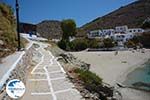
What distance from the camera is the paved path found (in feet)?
44.7

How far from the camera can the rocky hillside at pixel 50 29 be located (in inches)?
3029

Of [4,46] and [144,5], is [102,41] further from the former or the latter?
[144,5]

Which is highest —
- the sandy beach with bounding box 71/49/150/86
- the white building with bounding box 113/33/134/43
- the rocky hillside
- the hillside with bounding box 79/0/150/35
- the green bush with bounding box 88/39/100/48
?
the hillside with bounding box 79/0/150/35

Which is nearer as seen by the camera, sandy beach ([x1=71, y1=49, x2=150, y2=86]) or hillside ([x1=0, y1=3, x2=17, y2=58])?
hillside ([x1=0, y1=3, x2=17, y2=58])

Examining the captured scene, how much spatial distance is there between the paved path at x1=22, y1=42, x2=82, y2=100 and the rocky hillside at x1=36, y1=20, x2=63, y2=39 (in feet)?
184

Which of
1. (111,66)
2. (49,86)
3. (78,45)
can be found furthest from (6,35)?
(78,45)

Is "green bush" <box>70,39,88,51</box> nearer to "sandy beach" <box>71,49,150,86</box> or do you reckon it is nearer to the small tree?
the small tree

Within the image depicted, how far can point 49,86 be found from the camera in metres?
15.4

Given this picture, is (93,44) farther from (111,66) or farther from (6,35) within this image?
(6,35)

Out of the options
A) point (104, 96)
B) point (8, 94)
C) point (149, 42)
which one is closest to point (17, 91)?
point (8, 94)

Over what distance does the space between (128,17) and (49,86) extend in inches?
5230

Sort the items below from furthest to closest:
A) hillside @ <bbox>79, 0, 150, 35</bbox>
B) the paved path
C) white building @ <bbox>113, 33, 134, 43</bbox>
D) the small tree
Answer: hillside @ <bbox>79, 0, 150, 35</bbox>
white building @ <bbox>113, 33, 134, 43</bbox>
the small tree
the paved path

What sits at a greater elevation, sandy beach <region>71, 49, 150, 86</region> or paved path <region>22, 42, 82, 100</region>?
paved path <region>22, 42, 82, 100</region>

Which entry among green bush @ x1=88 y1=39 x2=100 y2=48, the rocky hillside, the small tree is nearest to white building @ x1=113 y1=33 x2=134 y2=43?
green bush @ x1=88 y1=39 x2=100 y2=48
